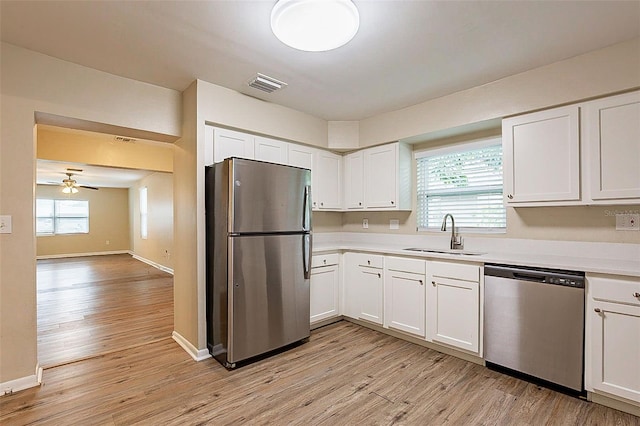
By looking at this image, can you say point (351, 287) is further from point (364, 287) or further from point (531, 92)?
point (531, 92)

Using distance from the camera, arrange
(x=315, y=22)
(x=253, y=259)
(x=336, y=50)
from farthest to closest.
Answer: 1. (x=253, y=259)
2. (x=336, y=50)
3. (x=315, y=22)

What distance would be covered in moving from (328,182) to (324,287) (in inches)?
54.0

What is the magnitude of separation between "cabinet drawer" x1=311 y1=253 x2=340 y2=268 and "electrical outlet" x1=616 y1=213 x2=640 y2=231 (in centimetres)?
253

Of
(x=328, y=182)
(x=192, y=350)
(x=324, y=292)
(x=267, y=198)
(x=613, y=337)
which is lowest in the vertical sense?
(x=192, y=350)

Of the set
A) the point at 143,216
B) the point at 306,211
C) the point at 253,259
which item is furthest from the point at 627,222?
the point at 143,216

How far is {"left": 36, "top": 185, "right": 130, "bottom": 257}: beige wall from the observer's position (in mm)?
10016

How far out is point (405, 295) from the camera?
3.11 meters

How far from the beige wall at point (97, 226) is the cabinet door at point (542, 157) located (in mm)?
12521

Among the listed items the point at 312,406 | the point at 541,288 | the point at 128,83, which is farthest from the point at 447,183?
the point at 128,83

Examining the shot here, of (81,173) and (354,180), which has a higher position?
(81,173)

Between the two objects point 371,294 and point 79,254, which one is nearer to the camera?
point 371,294

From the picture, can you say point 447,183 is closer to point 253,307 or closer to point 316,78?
point 316,78

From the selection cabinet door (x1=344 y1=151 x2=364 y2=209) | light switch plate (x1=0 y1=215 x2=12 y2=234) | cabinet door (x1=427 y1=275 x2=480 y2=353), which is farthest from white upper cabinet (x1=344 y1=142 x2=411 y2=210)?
light switch plate (x1=0 y1=215 x2=12 y2=234)

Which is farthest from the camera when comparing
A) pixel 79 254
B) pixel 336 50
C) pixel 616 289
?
pixel 79 254
